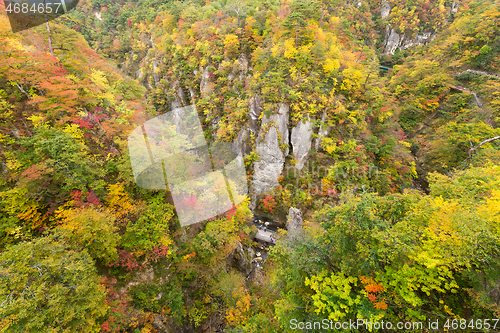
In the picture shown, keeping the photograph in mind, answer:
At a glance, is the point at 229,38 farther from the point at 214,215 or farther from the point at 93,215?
the point at 93,215

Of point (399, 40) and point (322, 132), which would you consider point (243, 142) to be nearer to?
point (322, 132)

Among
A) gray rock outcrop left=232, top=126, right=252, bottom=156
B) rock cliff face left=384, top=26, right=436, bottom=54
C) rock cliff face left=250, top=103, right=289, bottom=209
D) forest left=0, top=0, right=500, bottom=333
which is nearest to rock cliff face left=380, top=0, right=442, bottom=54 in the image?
rock cliff face left=384, top=26, right=436, bottom=54

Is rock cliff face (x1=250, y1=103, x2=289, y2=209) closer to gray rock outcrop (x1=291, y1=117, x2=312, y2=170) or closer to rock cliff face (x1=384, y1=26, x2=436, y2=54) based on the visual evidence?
gray rock outcrop (x1=291, y1=117, x2=312, y2=170)

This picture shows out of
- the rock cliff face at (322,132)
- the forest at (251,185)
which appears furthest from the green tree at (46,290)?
the rock cliff face at (322,132)

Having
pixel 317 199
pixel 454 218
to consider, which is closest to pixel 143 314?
pixel 454 218

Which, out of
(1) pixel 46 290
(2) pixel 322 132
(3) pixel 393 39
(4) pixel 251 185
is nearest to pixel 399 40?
(3) pixel 393 39
